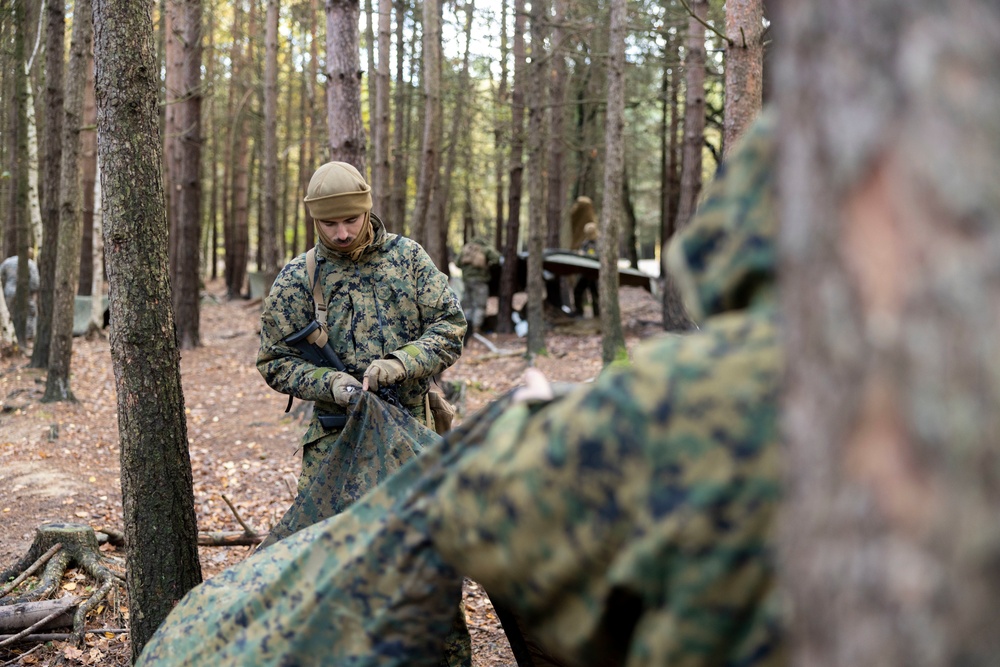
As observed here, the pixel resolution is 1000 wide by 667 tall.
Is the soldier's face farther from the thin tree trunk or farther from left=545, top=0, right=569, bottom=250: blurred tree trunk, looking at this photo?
left=545, top=0, right=569, bottom=250: blurred tree trunk

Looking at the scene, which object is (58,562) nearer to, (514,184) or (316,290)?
(316,290)

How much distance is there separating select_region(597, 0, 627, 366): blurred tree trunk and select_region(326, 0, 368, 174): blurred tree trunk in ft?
15.5

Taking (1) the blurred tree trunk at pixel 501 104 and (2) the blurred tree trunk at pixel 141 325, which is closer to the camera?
(2) the blurred tree trunk at pixel 141 325

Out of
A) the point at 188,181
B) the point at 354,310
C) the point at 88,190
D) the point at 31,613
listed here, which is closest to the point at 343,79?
the point at 354,310

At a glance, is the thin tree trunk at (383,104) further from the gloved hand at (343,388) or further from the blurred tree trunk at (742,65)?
the gloved hand at (343,388)

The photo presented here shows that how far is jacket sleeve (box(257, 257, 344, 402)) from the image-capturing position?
13.1 feet

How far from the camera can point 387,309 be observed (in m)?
4.13

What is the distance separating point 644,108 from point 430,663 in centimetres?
2264

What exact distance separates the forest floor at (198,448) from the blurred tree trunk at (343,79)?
2770mm

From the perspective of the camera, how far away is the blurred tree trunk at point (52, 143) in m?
10.3

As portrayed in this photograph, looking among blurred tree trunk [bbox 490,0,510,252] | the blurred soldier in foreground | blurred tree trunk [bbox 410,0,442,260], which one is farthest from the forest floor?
blurred tree trunk [bbox 490,0,510,252]

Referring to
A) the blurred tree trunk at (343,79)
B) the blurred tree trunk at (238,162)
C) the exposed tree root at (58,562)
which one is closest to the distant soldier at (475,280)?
the blurred tree trunk at (343,79)

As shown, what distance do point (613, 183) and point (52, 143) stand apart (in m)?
7.12

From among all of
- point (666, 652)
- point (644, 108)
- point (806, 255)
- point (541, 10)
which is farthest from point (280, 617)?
point (644, 108)
